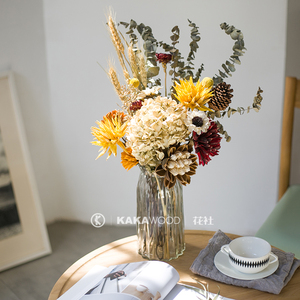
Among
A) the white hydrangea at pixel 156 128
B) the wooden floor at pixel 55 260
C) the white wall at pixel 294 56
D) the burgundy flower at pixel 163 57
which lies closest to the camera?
the white hydrangea at pixel 156 128

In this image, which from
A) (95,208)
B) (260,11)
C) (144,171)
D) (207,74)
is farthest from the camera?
(95,208)

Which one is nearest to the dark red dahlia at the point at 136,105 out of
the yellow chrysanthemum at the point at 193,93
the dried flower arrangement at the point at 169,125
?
the dried flower arrangement at the point at 169,125

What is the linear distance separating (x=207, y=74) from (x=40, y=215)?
3.90 ft

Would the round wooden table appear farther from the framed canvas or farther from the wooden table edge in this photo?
the framed canvas

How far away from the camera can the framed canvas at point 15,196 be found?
1779 mm

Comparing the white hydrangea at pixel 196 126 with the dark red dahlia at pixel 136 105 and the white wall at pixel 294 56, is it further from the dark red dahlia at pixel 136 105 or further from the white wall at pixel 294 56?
the white wall at pixel 294 56

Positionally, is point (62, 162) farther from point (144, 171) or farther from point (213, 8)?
point (144, 171)

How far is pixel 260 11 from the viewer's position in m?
1.47

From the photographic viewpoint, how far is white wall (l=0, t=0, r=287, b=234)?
1536 mm

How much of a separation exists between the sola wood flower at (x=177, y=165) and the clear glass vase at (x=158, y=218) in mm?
83

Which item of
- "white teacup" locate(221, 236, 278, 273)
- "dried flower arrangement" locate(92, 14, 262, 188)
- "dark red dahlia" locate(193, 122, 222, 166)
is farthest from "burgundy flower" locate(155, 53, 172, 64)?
"white teacup" locate(221, 236, 278, 273)

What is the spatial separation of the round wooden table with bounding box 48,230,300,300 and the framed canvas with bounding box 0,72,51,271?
38.5 inches

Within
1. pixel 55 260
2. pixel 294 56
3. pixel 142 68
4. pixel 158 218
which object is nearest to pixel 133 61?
pixel 142 68

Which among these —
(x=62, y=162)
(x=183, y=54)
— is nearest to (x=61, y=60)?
(x=62, y=162)
